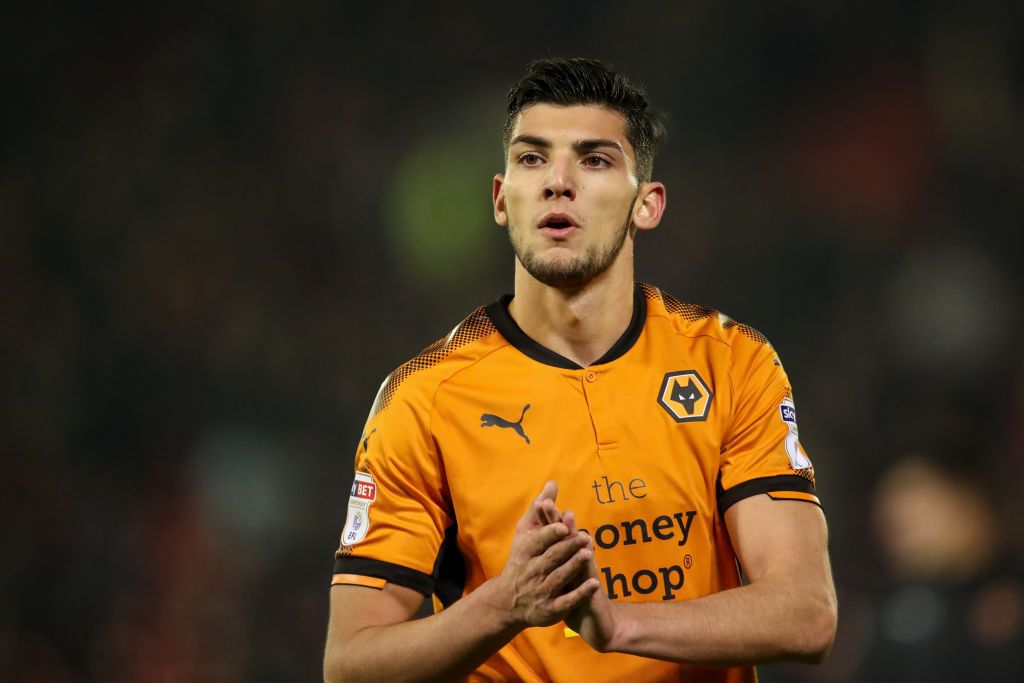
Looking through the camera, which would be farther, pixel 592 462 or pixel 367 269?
pixel 367 269

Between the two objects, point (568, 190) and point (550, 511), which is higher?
point (568, 190)

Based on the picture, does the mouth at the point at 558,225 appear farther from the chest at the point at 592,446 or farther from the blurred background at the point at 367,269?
the blurred background at the point at 367,269

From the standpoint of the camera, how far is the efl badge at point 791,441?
2.77m

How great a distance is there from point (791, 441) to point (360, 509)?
3.54 ft

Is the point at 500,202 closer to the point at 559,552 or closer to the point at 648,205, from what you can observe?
the point at 648,205

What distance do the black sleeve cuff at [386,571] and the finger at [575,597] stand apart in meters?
0.57

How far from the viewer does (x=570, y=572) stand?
218 cm

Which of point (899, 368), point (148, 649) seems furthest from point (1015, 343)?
point (148, 649)

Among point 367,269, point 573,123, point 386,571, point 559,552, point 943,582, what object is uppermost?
point 367,269

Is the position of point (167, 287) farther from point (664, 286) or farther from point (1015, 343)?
point (1015, 343)

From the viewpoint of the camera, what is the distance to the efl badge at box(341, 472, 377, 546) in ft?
8.95

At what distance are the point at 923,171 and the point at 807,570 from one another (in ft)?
17.2

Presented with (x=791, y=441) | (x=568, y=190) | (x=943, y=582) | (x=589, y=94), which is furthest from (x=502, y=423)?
(x=943, y=582)

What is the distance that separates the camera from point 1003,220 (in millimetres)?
7070
